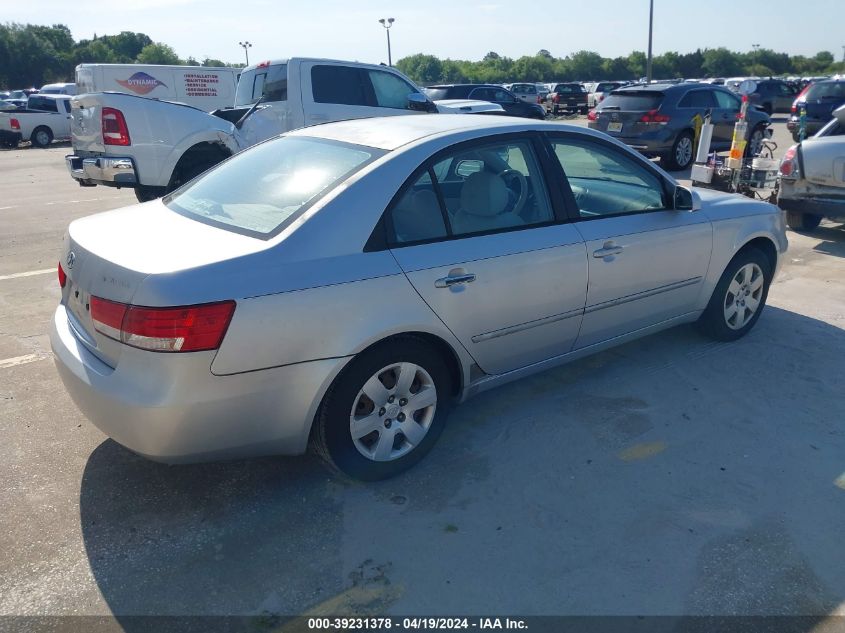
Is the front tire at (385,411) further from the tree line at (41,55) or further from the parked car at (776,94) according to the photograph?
the tree line at (41,55)

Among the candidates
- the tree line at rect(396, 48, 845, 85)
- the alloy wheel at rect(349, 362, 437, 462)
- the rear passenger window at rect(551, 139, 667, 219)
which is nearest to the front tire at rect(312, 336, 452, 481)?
the alloy wheel at rect(349, 362, 437, 462)

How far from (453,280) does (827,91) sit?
20.3m

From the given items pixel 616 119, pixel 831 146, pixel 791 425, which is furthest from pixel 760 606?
pixel 616 119

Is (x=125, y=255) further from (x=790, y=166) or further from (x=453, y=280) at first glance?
(x=790, y=166)

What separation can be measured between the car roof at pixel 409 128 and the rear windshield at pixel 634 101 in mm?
10378

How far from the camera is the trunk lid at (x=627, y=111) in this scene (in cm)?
1338

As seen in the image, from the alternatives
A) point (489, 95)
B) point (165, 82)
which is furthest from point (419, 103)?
point (489, 95)

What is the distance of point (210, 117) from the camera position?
934 centimetres

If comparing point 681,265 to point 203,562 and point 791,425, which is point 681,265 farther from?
point 203,562

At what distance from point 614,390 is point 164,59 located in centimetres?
8104

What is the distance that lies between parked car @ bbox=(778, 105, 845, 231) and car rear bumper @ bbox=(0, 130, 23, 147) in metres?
24.3

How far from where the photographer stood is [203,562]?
9.10 ft

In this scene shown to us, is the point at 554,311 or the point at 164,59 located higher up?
the point at 164,59

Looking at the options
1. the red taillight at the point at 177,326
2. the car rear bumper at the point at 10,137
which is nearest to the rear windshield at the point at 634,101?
the red taillight at the point at 177,326
